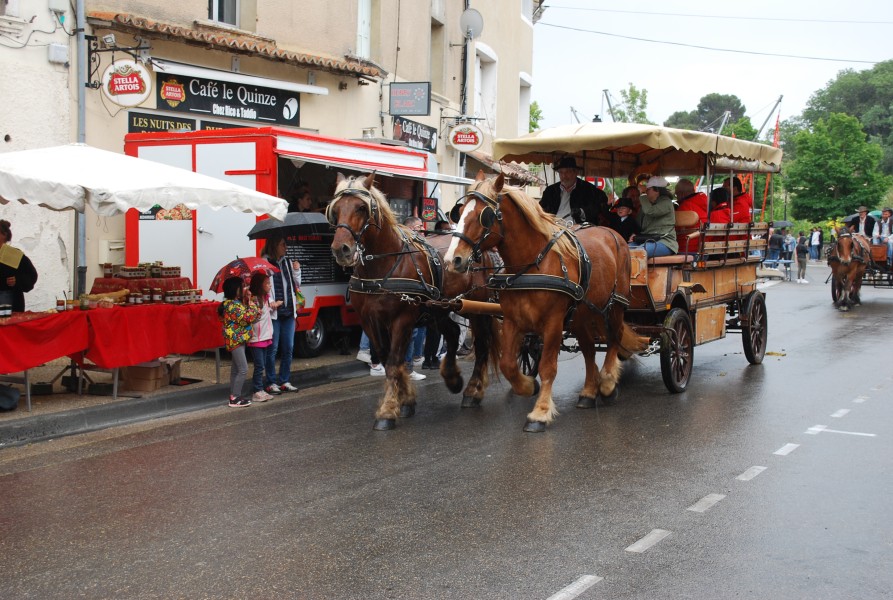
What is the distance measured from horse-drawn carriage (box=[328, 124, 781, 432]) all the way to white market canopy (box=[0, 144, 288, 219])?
5.81 ft

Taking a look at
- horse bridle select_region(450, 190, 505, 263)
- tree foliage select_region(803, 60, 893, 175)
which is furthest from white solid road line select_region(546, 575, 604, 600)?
tree foliage select_region(803, 60, 893, 175)

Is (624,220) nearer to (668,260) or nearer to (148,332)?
(668,260)

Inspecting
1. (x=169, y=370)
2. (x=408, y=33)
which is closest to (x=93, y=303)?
(x=169, y=370)

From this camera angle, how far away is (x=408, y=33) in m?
20.7

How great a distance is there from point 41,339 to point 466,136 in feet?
42.4

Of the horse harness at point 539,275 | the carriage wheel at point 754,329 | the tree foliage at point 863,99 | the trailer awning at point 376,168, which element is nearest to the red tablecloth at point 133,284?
the trailer awning at point 376,168

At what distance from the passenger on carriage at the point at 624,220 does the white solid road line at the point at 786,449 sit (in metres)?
3.54

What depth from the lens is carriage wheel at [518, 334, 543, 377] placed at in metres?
10.1

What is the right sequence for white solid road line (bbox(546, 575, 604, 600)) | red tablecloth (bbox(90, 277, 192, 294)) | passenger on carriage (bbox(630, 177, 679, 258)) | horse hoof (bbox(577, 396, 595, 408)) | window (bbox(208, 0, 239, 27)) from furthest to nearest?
window (bbox(208, 0, 239, 27)) < red tablecloth (bbox(90, 277, 192, 294)) < passenger on carriage (bbox(630, 177, 679, 258)) < horse hoof (bbox(577, 396, 595, 408)) < white solid road line (bbox(546, 575, 604, 600))

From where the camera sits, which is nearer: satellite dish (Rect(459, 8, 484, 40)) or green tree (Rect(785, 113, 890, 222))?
satellite dish (Rect(459, 8, 484, 40))

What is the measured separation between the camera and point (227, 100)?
1538cm

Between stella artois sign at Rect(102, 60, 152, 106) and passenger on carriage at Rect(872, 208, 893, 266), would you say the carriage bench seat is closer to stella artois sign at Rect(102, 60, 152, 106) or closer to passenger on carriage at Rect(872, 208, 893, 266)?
stella artois sign at Rect(102, 60, 152, 106)

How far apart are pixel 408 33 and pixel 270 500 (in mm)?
16454

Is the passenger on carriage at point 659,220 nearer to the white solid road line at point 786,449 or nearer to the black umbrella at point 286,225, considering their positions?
the white solid road line at point 786,449
